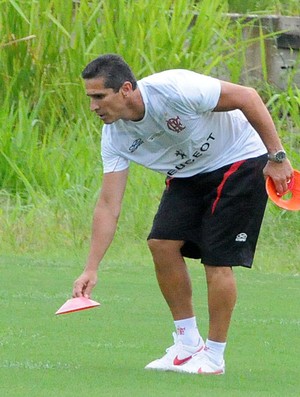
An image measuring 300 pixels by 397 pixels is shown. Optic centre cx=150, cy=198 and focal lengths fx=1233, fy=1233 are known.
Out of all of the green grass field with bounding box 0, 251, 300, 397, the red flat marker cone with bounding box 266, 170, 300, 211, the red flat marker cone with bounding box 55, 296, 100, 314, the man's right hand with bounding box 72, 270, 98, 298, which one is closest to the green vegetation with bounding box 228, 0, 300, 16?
the green grass field with bounding box 0, 251, 300, 397

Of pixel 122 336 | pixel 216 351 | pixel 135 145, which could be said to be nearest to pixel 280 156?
pixel 135 145

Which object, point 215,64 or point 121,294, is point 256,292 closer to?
point 121,294

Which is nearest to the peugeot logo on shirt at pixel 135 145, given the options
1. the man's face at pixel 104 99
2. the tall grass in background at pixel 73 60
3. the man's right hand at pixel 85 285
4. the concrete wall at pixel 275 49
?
the man's face at pixel 104 99

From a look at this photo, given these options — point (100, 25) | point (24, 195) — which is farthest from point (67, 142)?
point (100, 25)

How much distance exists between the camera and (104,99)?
523cm

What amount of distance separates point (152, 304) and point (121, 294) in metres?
0.43

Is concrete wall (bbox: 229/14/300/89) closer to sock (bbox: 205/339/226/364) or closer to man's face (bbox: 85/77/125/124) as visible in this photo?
sock (bbox: 205/339/226/364)

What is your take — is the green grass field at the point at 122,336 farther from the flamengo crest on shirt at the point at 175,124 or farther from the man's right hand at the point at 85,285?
the flamengo crest on shirt at the point at 175,124

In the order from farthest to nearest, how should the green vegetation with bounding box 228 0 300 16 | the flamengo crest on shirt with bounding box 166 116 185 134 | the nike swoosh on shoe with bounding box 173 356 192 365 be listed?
the green vegetation with bounding box 228 0 300 16 → the nike swoosh on shoe with bounding box 173 356 192 365 → the flamengo crest on shirt with bounding box 166 116 185 134

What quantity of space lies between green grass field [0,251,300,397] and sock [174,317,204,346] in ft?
0.68

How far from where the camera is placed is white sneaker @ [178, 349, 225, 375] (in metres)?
5.59

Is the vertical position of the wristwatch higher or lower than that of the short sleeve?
higher

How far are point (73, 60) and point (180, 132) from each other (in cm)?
860

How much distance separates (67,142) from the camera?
42.4 ft
